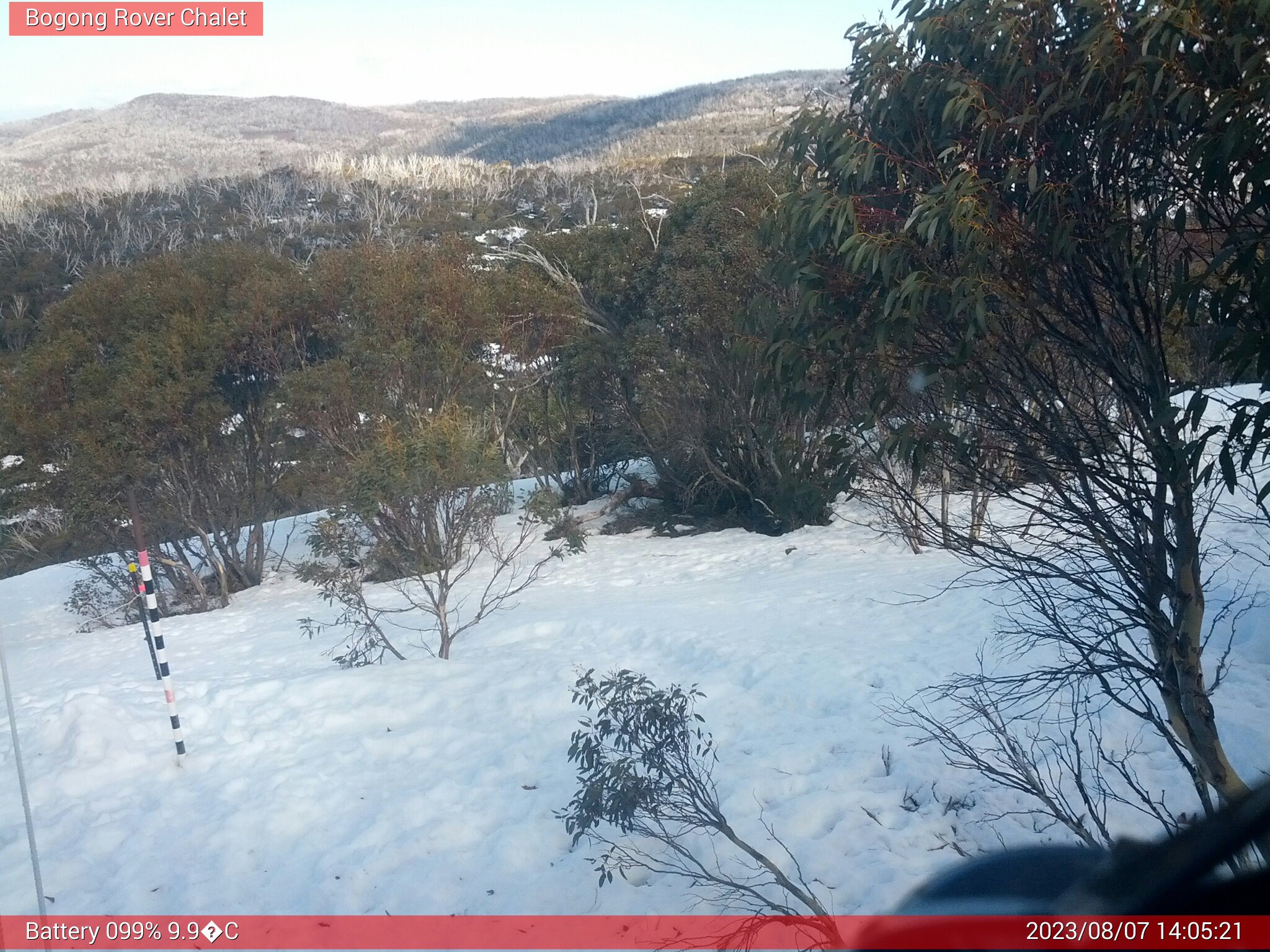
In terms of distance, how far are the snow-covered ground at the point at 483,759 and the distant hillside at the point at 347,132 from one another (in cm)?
2800

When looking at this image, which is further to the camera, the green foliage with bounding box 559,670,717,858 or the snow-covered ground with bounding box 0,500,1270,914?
the snow-covered ground with bounding box 0,500,1270,914

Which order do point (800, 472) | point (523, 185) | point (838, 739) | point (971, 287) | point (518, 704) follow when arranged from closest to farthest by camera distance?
1. point (971, 287)
2. point (800, 472)
3. point (838, 739)
4. point (518, 704)
5. point (523, 185)

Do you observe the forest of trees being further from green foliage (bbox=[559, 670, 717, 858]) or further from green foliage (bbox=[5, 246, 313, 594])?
green foliage (bbox=[559, 670, 717, 858])

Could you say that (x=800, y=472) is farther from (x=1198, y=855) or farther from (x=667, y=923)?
(x=1198, y=855)

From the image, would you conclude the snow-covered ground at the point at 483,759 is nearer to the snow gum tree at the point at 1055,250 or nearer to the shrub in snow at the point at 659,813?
the shrub in snow at the point at 659,813

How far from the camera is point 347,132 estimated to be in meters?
58.4

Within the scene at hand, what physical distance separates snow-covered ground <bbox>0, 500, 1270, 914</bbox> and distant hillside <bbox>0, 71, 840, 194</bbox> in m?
28.0

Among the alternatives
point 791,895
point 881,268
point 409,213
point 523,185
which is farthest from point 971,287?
point 523,185

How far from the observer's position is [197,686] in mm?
6703

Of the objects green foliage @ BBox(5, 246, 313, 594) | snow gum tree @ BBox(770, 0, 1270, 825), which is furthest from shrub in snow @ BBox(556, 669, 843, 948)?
green foliage @ BBox(5, 246, 313, 594)

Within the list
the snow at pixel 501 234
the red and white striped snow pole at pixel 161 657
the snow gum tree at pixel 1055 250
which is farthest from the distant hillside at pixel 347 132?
the snow gum tree at pixel 1055 250

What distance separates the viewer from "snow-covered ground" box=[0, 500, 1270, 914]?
13.0ft

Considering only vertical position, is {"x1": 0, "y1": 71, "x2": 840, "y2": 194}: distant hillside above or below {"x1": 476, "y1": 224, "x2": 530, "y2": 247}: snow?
above

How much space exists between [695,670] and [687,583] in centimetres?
337
